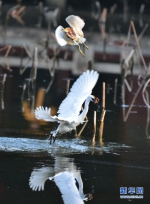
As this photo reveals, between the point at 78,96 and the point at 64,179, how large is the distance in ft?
4.08

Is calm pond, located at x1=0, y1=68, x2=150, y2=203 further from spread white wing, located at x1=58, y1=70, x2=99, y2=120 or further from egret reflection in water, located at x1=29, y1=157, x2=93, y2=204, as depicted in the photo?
spread white wing, located at x1=58, y1=70, x2=99, y2=120

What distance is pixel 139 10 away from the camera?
25047mm

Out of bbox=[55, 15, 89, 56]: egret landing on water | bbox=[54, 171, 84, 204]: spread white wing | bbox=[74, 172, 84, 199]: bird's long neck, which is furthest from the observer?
bbox=[55, 15, 89, 56]: egret landing on water

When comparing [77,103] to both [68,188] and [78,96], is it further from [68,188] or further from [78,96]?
[68,188]

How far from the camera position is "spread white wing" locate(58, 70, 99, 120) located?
800 centimetres

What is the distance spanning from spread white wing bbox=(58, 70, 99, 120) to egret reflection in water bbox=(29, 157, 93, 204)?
497mm

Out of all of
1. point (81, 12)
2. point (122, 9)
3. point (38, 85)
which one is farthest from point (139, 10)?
point (38, 85)

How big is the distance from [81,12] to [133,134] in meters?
14.8

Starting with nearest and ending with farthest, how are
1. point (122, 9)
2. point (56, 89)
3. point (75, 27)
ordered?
1. point (75, 27)
2. point (56, 89)
3. point (122, 9)

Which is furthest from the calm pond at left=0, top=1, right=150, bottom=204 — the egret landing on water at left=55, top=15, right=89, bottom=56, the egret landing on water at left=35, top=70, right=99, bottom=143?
the egret landing on water at left=55, top=15, right=89, bottom=56

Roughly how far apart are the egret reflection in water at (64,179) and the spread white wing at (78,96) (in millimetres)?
497

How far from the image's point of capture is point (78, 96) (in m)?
8.05

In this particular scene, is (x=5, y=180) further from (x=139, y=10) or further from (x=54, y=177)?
(x=139, y=10)

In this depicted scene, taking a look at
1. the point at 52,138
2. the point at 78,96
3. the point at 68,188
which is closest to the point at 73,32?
the point at 78,96
